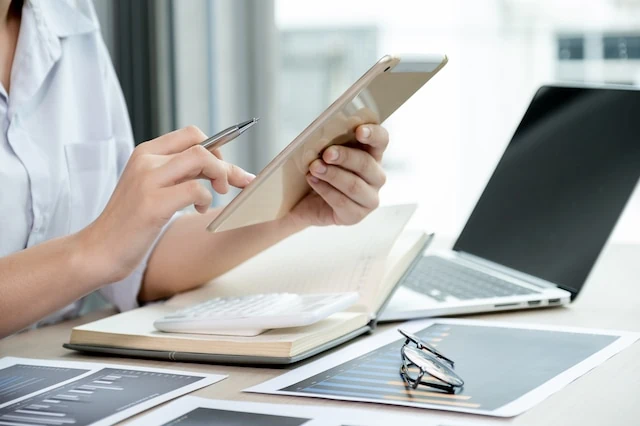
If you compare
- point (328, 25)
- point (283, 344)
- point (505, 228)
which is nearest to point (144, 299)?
point (283, 344)

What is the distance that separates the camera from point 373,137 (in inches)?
35.1

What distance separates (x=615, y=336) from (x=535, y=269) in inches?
9.9

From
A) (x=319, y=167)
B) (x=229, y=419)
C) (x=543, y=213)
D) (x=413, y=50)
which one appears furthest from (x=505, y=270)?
(x=413, y=50)

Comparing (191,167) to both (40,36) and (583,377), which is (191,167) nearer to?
(583,377)

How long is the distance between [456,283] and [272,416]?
0.51 meters

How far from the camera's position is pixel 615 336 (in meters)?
0.85

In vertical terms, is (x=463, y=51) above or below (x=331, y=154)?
below

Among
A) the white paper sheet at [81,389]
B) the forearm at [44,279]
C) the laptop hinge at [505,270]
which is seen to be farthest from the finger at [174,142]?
the laptop hinge at [505,270]

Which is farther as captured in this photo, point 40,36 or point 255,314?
point 40,36

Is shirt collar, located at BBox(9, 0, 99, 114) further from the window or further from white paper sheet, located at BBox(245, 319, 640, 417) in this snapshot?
the window

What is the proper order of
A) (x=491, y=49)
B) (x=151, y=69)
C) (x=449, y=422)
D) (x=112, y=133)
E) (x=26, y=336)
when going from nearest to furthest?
(x=449, y=422)
(x=26, y=336)
(x=112, y=133)
(x=151, y=69)
(x=491, y=49)

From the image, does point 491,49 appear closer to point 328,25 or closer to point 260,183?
point 328,25

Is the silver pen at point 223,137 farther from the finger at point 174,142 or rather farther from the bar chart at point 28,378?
the bar chart at point 28,378

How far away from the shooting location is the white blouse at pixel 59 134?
3.48 feet
